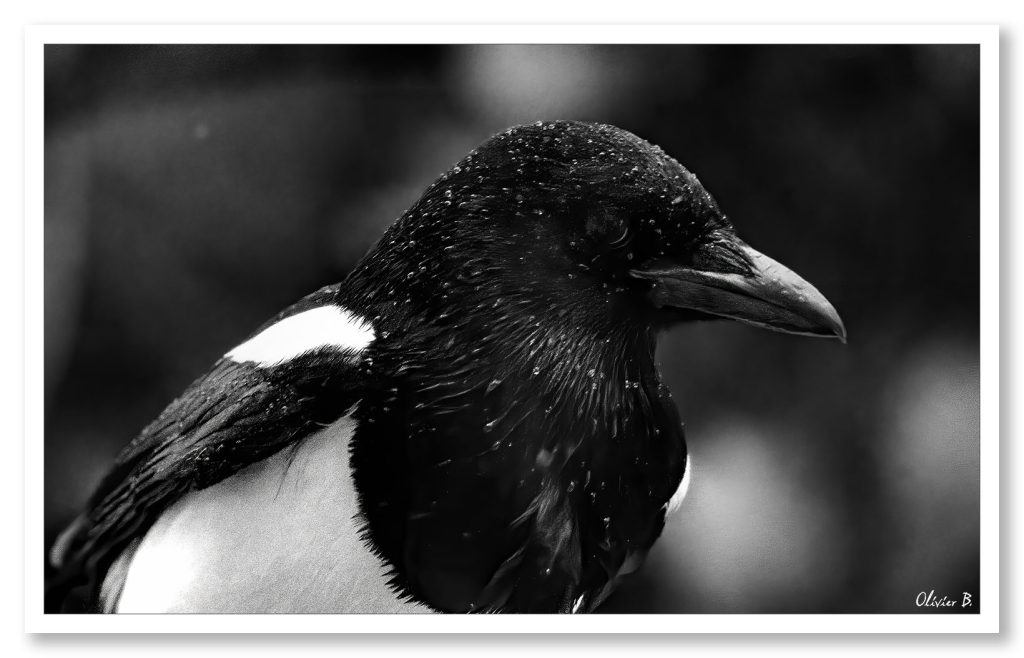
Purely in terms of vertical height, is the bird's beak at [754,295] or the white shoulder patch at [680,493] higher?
the bird's beak at [754,295]

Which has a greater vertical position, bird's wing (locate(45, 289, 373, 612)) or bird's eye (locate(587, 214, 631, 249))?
bird's eye (locate(587, 214, 631, 249))
